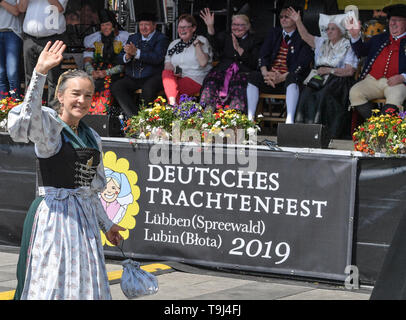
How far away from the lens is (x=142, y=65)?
11242 mm

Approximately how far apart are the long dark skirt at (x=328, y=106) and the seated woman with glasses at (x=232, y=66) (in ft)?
2.94

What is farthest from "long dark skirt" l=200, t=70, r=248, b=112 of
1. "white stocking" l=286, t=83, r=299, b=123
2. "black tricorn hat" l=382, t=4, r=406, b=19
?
"black tricorn hat" l=382, t=4, r=406, b=19

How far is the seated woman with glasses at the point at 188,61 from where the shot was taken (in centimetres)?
1095

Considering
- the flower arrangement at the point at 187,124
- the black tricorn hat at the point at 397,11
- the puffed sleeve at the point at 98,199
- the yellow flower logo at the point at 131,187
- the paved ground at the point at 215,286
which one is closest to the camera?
the puffed sleeve at the point at 98,199

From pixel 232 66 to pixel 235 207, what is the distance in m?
3.27

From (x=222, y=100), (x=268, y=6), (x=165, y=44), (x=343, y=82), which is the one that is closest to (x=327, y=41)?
(x=343, y=82)

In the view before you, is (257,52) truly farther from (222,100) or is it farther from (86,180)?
(86,180)

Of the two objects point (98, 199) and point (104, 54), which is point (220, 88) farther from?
point (98, 199)

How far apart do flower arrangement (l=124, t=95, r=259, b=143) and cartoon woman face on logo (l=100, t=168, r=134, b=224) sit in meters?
0.50

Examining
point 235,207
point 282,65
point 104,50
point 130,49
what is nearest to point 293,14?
point 282,65

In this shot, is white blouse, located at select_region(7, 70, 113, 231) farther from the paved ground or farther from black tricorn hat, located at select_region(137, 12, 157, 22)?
black tricorn hat, located at select_region(137, 12, 157, 22)

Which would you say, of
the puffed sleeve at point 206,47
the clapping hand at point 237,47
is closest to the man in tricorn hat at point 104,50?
the puffed sleeve at point 206,47

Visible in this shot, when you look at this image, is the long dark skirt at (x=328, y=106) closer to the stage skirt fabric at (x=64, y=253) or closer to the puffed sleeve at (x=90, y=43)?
the puffed sleeve at (x=90, y=43)

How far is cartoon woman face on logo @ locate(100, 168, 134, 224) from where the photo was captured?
857cm
